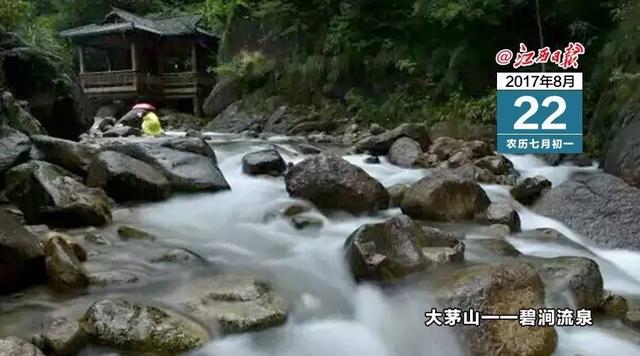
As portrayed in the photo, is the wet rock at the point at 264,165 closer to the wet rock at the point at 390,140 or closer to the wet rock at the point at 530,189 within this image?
A: the wet rock at the point at 390,140

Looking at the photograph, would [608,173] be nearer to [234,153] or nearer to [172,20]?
[234,153]

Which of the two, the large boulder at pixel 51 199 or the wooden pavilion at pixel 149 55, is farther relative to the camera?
the wooden pavilion at pixel 149 55

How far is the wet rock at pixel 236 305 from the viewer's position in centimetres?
336

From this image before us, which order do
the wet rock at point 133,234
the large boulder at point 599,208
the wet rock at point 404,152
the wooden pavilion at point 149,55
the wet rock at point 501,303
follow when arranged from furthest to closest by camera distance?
the wooden pavilion at point 149,55 → the wet rock at point 404,152 → the large boulder at point 599,208 → the wet rock at point 133,234 → the wet rock at point 501,303

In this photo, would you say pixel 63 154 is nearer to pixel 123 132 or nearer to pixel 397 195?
pixel 397 195

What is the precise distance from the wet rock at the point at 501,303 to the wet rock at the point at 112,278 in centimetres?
208

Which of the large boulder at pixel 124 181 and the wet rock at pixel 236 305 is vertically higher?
the large boulder at pixel 124 181

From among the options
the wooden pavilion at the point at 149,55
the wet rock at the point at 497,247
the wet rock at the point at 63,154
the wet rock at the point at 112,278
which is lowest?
the wet rock at the point at 497,247

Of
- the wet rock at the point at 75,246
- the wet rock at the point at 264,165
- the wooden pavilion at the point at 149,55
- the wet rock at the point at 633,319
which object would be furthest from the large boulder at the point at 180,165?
the wooden pavilion at the point at 149,55

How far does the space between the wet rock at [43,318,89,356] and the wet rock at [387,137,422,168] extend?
231 inches

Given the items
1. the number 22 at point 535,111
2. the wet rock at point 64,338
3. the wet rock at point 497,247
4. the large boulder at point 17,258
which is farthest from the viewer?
the wet rock at point 497,247

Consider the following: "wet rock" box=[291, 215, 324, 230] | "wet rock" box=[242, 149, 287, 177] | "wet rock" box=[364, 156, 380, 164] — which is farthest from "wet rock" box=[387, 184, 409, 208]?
"wet rock" box=[364, 156, 380, 164]

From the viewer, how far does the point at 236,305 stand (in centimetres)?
354

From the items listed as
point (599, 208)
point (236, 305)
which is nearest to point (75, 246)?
point (236, 305)
